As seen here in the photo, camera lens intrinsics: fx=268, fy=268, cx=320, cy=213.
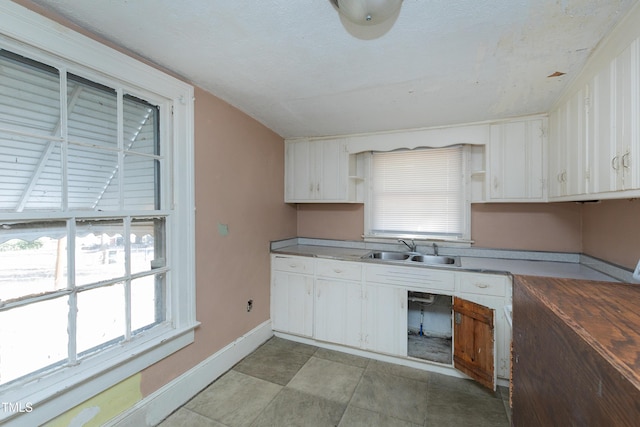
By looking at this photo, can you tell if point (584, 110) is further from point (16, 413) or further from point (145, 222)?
point (16, 413)

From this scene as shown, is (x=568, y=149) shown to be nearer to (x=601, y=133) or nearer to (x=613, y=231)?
(x=601, y=133)

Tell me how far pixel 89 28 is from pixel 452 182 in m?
3.00

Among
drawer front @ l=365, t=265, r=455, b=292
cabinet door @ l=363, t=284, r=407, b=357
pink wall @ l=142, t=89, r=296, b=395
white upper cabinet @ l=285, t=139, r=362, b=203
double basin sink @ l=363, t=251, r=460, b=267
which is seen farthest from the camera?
white upper cabinet @ l=285, t=139, r=362, b=203

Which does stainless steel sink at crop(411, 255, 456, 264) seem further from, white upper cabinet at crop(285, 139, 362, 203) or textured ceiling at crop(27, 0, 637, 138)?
textured ceiling at crop(27, 0, 637, 138)

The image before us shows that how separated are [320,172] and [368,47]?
5.61ft

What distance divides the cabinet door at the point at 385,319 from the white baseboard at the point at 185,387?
112cm

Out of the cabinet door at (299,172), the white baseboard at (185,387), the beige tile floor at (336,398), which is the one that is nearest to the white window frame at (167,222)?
the white baseboard at (185,387)

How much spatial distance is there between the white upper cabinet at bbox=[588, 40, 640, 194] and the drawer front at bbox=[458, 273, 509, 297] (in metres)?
0.89

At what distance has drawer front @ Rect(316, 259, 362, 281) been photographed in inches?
102

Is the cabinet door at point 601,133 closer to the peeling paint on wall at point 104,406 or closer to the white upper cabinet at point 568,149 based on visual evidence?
the white upper cabinet at point 568,149

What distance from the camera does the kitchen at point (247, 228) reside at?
73.5 inches

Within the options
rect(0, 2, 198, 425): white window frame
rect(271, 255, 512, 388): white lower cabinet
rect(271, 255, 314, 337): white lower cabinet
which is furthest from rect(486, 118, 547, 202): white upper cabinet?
rect(0, 2, 198, 425): white window frame

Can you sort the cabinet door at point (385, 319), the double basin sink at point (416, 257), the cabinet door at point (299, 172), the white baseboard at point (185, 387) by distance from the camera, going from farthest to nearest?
the cabinet door at point (299, 172)
the double basin sink at point (416, 257)
the cabinet door at point (385, 319)
the white baseboard at point (185, 387)

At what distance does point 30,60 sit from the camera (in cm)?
124
